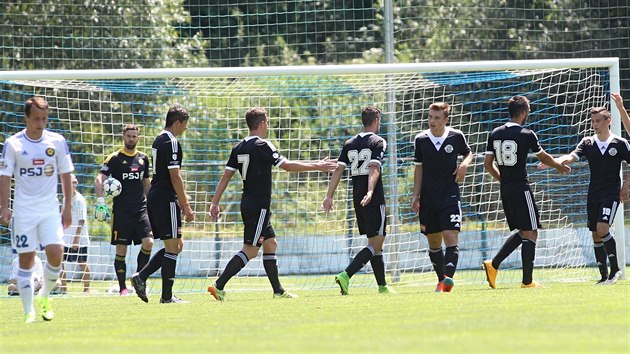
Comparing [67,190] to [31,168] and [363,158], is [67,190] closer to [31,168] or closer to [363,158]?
[31,168]

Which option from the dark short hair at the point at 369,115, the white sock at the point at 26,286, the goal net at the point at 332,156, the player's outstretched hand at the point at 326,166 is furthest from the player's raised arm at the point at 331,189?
the white sock at the point at 26,286

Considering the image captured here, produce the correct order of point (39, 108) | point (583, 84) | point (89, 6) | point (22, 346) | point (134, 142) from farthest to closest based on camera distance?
point (89, 6) < point (583, 84) < point (134, 142) < point (39, 108) < point (22, 346)

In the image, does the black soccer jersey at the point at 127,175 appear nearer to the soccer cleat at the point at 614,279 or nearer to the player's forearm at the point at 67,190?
the player's forearm at the point at 67,190

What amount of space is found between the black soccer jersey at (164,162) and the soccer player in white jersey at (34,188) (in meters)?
2.16

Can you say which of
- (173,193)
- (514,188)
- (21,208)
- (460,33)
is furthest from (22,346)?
(460,33)

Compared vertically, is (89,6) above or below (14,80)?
above

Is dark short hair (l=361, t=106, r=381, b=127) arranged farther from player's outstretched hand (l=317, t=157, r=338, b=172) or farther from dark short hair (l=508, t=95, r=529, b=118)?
dark short hair (l=508, t=95, r=529, b=118)

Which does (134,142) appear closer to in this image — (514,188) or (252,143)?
(252,143)

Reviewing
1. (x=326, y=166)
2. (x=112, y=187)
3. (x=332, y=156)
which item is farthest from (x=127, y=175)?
(x=332, y=156)

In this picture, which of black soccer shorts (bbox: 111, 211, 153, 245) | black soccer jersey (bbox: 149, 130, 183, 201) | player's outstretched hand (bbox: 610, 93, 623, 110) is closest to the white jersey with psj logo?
black soccer jersey (bbox: 149, 130, 183, 201)

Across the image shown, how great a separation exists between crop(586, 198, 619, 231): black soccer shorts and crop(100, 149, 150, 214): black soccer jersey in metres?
5.54

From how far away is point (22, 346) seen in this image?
812cm

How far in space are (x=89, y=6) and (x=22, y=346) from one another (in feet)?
55.0

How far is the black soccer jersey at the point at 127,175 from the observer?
1487 centimetres
